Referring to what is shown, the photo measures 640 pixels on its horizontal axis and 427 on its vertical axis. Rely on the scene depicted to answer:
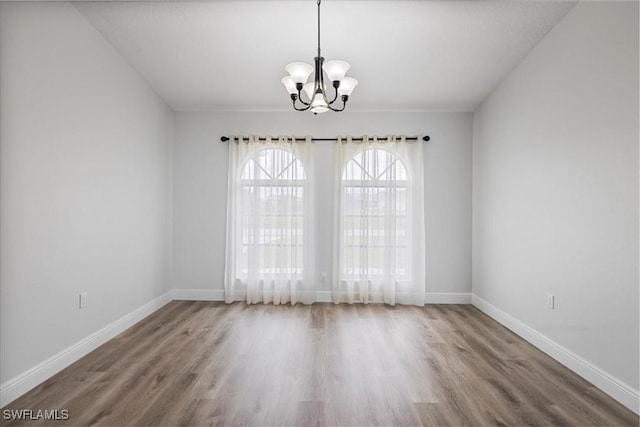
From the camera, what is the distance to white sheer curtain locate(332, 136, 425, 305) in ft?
14.0

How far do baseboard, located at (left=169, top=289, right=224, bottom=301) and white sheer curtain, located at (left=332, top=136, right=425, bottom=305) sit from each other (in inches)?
60.6

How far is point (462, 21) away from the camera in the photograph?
265cm

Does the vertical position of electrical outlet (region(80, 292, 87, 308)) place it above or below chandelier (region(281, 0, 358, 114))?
below

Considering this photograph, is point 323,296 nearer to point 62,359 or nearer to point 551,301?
point 551,301

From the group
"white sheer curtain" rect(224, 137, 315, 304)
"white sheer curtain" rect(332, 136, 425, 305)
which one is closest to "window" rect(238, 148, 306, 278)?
"white sheer curtain" rect(224, 137, 315, 304)

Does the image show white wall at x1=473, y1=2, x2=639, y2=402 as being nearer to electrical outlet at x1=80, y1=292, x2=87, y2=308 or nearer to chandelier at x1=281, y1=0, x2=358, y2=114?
chandelier at x1=281, y1=0, x2=358, y2=114

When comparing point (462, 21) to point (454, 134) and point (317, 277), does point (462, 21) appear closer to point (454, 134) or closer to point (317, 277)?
point (454, 134)

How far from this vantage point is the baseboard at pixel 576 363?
200 cm

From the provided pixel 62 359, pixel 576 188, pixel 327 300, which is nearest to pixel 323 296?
pixel 327 300

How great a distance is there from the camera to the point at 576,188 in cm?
247

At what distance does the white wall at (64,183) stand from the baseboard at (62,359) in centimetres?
5

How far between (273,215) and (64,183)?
2.29 meters

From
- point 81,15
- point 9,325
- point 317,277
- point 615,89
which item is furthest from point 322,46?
point 9,325

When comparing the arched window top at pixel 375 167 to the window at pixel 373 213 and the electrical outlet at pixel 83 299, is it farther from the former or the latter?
the electrical outlet at pixel 83 299
